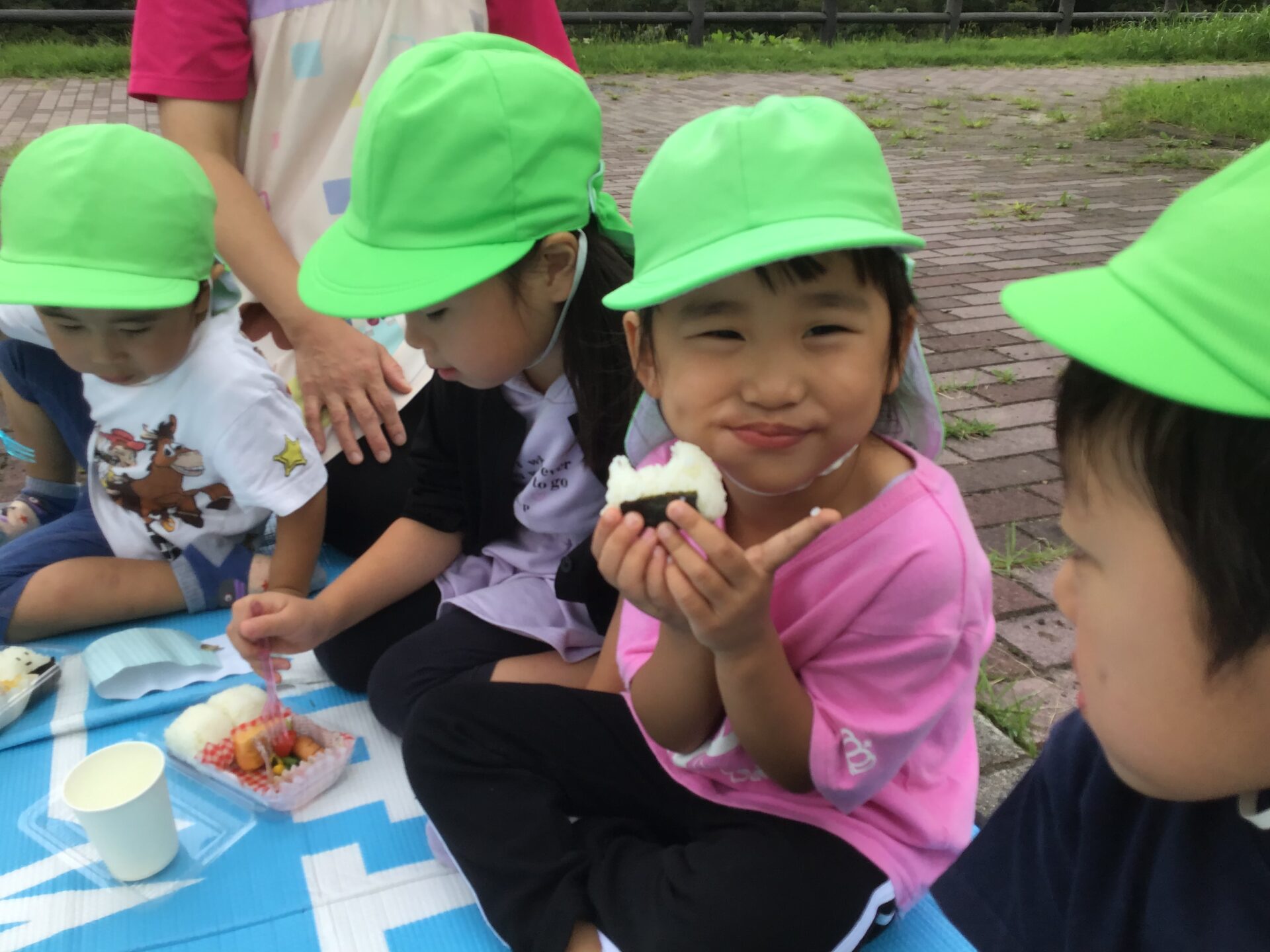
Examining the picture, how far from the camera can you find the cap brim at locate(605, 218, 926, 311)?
3.46 feet

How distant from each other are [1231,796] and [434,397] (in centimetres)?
153

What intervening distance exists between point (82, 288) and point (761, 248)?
1422 millimetres

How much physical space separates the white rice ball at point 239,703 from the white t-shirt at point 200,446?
1.26ft

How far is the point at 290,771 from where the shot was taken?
5.87 ft

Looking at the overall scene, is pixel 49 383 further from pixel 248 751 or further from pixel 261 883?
pixel 261 883

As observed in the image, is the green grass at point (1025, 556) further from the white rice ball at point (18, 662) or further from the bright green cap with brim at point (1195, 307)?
the white rice ball at point (18, 662)

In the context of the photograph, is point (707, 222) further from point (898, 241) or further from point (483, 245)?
point (483, 245)

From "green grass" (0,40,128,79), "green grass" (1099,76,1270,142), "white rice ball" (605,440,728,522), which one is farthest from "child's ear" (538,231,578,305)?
"green grass" (0,40,128,79)

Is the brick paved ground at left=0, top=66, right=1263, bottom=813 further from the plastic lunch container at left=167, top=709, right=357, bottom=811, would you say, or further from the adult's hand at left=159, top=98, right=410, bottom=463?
the adult's hand at left=159, top=98, right=410, bottom=463

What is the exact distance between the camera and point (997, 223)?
5.90 meters

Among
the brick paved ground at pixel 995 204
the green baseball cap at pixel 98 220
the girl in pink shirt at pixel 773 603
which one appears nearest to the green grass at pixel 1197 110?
the brick paved ground at pixel 995 204

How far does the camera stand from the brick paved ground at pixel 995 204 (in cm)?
242

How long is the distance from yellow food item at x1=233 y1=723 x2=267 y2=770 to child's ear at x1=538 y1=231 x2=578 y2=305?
0.96m

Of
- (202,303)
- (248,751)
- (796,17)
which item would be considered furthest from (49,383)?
(796,17)
